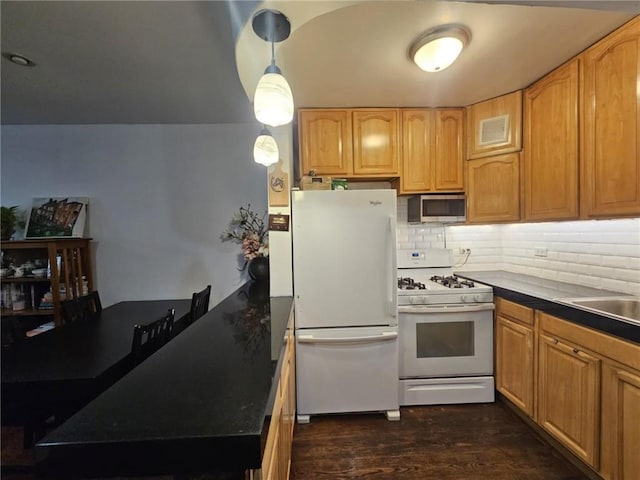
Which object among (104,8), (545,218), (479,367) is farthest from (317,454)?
(104,8)

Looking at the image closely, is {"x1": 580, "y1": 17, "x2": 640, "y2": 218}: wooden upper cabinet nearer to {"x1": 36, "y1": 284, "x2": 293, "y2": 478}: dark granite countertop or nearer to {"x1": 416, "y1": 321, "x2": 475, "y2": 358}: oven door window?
{"x1": 416, "y1": 321, "x2": 475, "y2": 358}: oven door window

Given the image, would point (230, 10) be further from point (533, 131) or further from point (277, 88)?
point (533, 131)

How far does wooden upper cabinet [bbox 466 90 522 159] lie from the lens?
223cm

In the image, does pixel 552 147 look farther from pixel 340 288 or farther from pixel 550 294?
pixel 340 288

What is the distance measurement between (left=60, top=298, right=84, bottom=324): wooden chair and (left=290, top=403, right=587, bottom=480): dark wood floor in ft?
5.75

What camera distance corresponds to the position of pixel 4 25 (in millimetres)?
1459

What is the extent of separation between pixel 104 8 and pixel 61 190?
204 cm

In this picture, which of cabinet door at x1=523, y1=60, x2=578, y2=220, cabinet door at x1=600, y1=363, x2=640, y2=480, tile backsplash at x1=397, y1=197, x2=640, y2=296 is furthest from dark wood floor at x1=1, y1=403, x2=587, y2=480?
cabinet door at x1=523, y1=60, x2=578, y2=220

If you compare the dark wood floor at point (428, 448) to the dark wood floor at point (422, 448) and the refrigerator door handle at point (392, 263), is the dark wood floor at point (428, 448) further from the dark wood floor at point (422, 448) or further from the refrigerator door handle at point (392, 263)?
the refrigerator door handle at point (392, 263)

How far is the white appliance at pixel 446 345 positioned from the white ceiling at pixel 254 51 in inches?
58.3

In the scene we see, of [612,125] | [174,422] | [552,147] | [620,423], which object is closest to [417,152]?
[552,147]

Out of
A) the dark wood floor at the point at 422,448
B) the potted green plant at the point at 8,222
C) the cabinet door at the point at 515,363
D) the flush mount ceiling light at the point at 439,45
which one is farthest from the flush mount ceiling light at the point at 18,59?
the cabinet door at the point at 515,363

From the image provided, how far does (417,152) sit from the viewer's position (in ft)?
8.13

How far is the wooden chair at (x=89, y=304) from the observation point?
7.37ft
